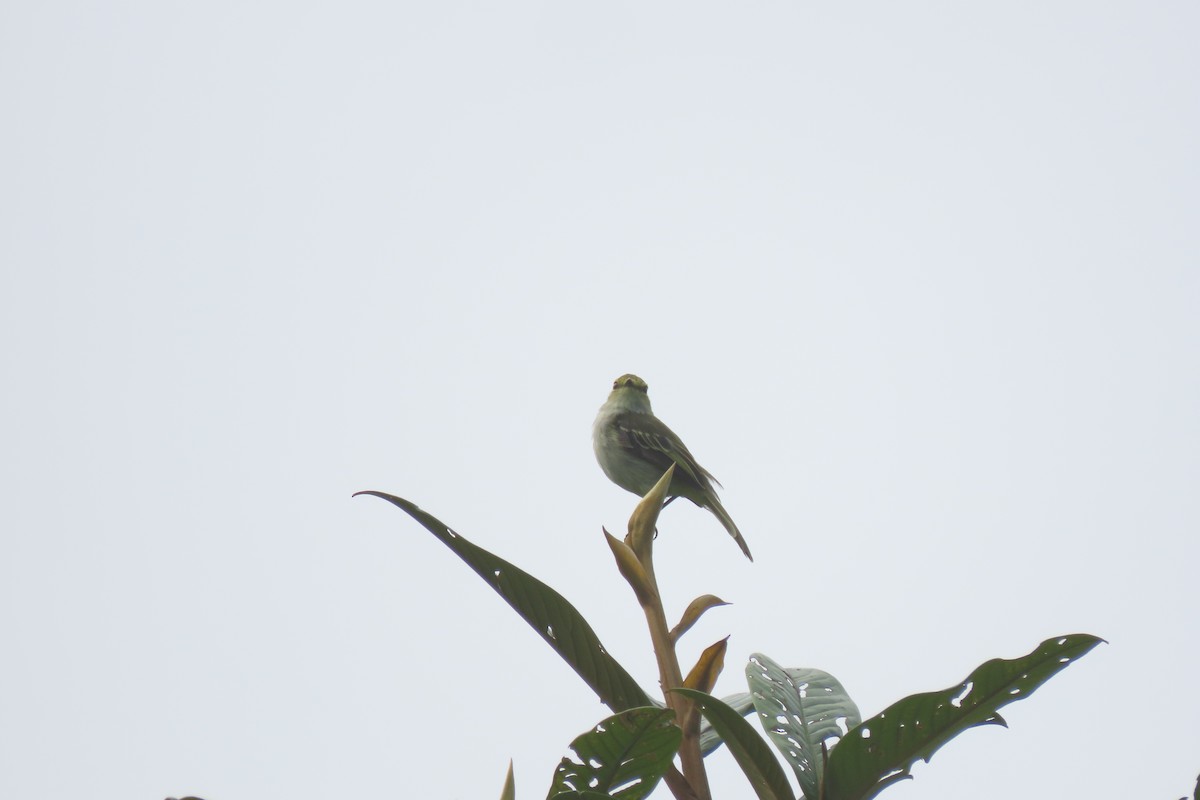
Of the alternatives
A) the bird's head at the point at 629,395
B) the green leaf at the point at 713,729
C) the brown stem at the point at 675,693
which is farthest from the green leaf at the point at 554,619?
the bird's head at the point at 629,395

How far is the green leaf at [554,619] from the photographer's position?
2010mm

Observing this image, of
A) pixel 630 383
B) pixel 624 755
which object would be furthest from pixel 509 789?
pixel 630 383

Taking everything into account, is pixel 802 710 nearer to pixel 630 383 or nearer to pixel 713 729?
pixel 713 729

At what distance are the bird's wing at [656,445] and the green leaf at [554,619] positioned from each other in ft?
16.1

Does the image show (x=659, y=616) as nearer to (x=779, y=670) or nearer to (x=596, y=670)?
(x=596, y=670)

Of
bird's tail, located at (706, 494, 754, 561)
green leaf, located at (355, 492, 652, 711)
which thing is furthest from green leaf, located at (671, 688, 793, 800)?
bird's tail, located at (706, 494, 754, 561)

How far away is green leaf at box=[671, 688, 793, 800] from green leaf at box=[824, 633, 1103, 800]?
94 millimetres

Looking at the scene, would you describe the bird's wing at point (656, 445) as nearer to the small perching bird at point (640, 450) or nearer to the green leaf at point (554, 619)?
the small perching bird at point (640, 450)

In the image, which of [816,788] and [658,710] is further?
[816,788]

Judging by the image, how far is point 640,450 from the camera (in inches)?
298

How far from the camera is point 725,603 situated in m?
2.21

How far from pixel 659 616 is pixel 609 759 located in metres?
0.42

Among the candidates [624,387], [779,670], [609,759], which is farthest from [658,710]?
[624,387]

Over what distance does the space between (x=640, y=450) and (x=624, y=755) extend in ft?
18.9
